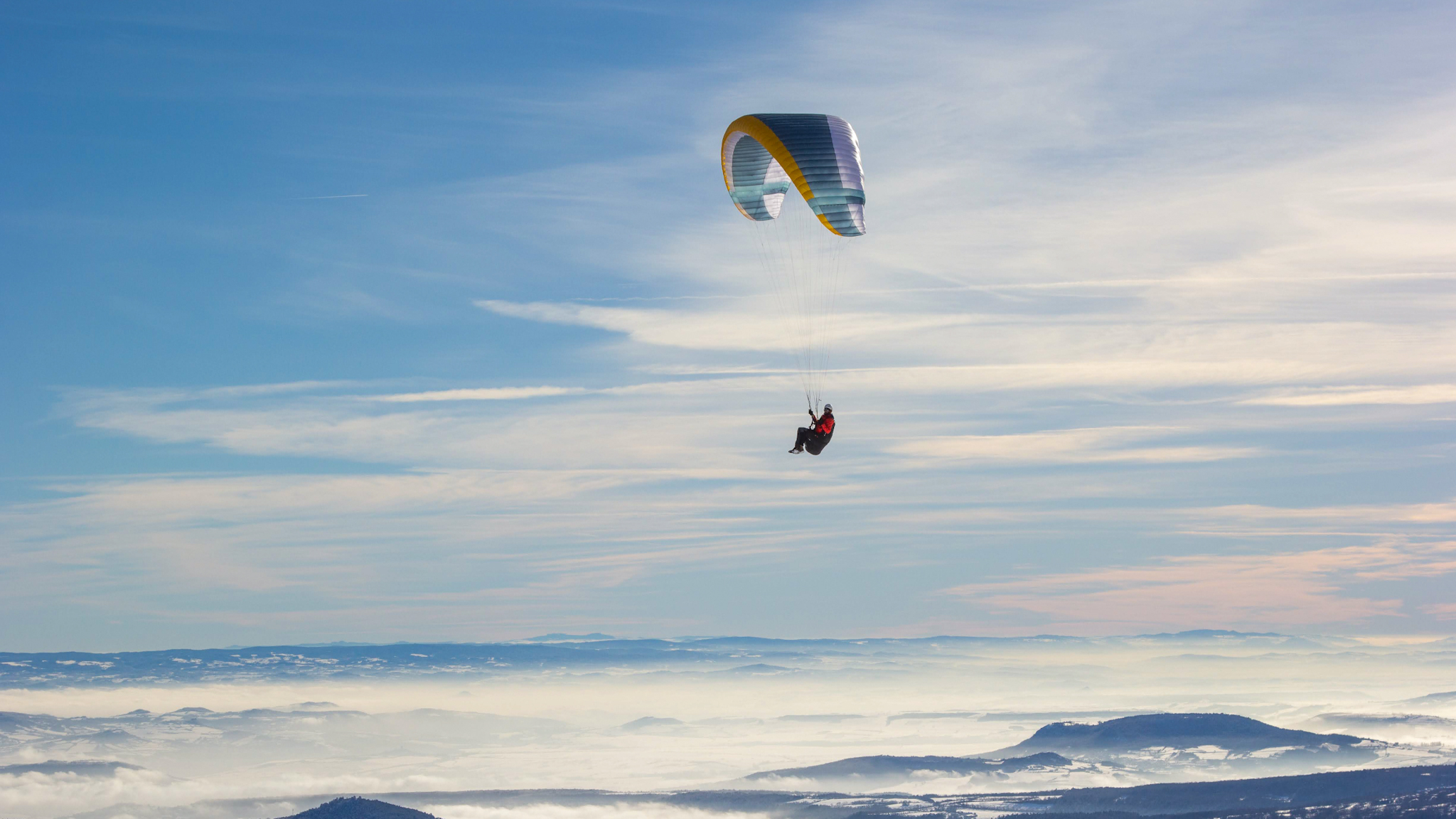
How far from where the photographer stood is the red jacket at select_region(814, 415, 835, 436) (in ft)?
190

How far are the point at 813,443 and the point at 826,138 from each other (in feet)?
50.0

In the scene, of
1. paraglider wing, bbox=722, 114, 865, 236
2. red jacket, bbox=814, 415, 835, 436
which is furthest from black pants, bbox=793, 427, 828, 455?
paraglider wing, bbox=722, 114, 865, 236

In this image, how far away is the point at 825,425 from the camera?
2276 inches

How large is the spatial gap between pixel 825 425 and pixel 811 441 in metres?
1.07

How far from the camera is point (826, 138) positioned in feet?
189

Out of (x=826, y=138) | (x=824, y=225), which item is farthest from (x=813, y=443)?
(x=826, y=138)

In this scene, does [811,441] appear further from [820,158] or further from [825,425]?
[820,158]

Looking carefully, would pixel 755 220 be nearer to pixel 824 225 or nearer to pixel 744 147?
pixel 744 147

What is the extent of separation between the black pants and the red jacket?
222mm

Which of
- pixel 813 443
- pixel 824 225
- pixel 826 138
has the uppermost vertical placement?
pixel 826 138

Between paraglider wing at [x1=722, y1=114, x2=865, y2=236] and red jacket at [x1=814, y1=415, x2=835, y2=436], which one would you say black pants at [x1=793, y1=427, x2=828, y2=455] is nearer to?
red jacket at [x1=814, y1=415, x2=835, y2=436]

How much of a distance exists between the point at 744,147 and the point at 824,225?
1052 cm

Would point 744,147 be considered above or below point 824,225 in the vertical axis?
above

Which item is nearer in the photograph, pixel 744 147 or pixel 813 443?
pixel 813 443
